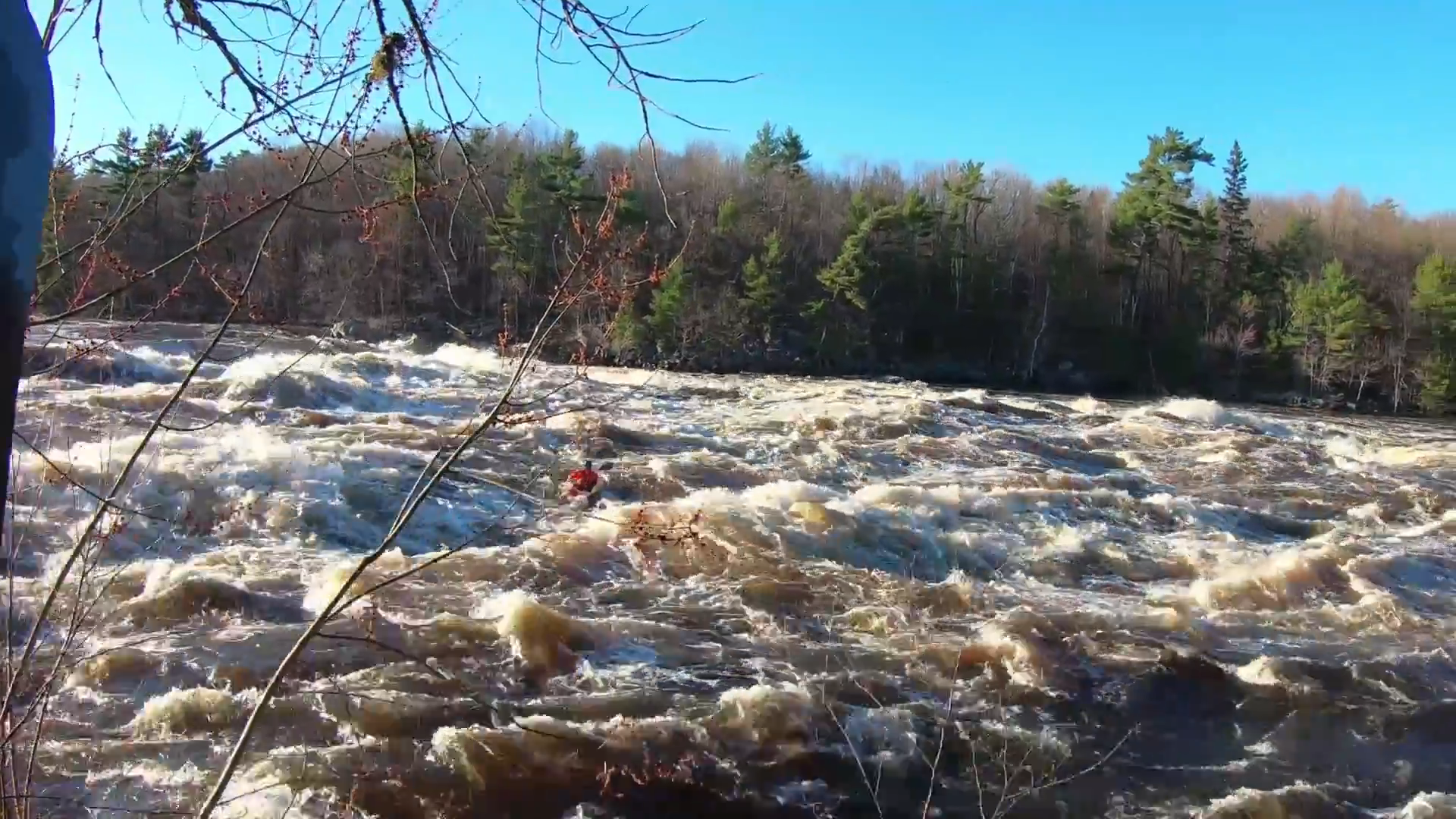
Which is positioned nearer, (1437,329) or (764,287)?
(764,287)

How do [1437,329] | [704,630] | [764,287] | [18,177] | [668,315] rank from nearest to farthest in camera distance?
[18,177] < [704,630] < [668,315] < [764,287] < [1437,329]

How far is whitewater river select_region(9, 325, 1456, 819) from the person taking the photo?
17.2ft

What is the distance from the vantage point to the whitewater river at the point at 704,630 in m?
5.23

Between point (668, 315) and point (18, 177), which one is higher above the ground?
point (668, 315)

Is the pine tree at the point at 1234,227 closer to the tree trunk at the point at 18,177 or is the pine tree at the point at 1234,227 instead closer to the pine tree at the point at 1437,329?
the pine tree at the point at 1437,329

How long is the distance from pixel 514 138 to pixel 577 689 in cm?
474

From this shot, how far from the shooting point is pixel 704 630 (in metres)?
7.50

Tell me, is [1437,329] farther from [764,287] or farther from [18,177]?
[18,177]

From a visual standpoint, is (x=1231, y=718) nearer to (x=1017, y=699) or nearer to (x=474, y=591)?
(x=1017, y=699)

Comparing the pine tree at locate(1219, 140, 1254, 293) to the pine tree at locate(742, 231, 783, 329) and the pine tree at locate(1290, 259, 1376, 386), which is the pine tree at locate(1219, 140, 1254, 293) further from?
the pine tree at locate(742, 231, 783, 329)

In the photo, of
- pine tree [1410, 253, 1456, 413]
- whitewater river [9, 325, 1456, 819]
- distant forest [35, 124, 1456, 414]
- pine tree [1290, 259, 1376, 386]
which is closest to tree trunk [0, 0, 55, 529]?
whitewater river [9, 325, 1456, 819]

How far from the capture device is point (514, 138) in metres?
2.32

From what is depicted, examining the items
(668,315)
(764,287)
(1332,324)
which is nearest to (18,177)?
(668,315)

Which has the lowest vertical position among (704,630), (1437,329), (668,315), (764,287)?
(704,630)
